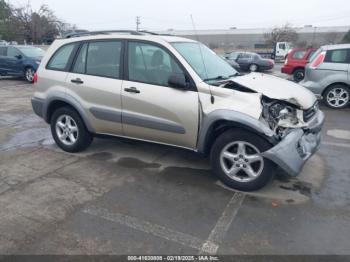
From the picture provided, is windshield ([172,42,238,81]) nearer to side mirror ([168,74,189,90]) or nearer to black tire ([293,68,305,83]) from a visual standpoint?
side mirror ([168,74,189,90])

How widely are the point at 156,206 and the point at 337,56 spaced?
7.48 meters

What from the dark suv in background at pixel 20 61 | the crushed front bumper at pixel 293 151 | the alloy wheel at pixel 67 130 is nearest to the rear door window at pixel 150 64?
the alloy wheel at pixel 67 130

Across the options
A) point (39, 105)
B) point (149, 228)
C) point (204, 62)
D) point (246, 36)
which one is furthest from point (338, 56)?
point (246, 36)

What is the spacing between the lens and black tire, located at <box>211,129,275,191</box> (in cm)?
379

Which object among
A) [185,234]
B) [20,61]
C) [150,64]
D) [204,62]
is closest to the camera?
[185,234]

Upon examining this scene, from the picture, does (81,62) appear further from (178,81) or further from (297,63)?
(297,63)

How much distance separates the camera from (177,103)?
416 cm

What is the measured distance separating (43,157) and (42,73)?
1357 millimetres

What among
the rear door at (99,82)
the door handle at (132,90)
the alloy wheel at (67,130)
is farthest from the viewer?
the alloy wheel at (67,130)

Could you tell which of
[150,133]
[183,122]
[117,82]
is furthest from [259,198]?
[117,82]

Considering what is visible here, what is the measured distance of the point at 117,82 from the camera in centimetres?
462

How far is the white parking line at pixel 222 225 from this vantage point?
2.96 m

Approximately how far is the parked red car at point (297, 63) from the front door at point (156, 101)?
11505 millimetres

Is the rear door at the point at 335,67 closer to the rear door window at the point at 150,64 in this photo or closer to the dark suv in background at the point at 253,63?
the rear door window at the point at 150,64
